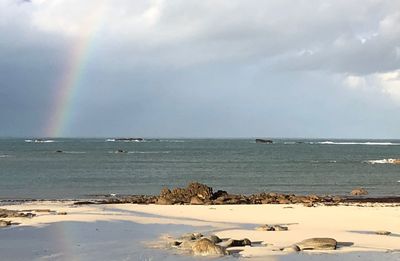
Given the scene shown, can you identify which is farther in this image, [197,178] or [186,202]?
[197,178]

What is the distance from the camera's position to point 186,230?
23.5 metres

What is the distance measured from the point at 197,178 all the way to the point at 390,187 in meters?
22.7

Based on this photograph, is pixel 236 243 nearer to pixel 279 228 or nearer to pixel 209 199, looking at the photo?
pixel 279 228

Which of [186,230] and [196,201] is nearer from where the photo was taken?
[186,230]

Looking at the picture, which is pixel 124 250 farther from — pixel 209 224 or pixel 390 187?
pixel 390 187

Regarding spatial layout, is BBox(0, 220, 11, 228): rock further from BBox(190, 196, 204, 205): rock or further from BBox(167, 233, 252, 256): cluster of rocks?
BBox(190, 196, 204, 205): rock

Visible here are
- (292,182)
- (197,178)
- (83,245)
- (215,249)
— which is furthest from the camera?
(197,178)

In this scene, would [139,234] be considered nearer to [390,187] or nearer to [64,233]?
[64,233]

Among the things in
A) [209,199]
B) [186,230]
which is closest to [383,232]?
[186,230]

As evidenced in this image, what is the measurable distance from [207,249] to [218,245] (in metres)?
0.74

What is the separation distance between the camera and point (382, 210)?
31.6 m

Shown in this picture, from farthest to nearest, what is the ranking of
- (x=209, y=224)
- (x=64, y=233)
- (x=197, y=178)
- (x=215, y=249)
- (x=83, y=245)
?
(x=197, y=178) < (x=209, y=224) < (x=64, y=233) < (x=83, y=245) < (x=215, y=249)

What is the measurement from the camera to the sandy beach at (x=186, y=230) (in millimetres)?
17844

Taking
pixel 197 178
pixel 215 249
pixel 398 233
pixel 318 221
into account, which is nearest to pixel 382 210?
pixel 318 221
